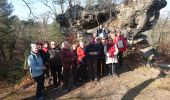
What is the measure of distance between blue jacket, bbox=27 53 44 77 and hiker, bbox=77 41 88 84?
6.95 feet

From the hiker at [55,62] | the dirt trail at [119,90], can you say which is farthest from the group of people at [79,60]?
the dirt trail at [119,90]

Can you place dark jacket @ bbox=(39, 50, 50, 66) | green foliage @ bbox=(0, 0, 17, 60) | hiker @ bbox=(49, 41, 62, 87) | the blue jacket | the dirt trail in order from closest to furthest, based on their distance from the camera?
the blue jacket
dark jacket @ bbox=(39, 50, 50, 66)
the dirt trail
hiker @ bbox=(49, 41, 62, 87)
green foliage @ bbox=(0, 0, 17, 60)

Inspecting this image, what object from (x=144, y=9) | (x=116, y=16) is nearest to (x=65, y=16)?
(x=116, y=16)

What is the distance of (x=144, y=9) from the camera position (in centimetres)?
1912

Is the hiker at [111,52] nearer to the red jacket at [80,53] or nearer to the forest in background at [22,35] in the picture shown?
the red jacket at [80,53]

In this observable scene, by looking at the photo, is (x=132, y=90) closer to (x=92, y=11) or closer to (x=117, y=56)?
(x=117, y=56)

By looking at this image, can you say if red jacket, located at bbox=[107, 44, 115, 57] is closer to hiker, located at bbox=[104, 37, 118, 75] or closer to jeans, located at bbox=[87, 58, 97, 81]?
hiker, located at bbox=[104, 37, 118, 75]

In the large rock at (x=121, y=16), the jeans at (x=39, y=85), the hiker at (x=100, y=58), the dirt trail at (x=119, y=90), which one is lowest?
the dirt trail at (x=119, y=90)

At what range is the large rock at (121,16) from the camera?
63.3 ft

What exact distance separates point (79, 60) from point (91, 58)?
49 centimetres

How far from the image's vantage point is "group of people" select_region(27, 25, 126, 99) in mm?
12094

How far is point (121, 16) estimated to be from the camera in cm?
1989

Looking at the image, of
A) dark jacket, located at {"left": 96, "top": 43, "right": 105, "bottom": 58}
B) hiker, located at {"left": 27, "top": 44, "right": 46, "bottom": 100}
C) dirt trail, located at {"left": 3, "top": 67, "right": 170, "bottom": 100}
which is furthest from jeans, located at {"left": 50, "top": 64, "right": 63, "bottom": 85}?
dark jacket, located at {"left": 96, "top": 43, "right": 105, "bottom": 58}

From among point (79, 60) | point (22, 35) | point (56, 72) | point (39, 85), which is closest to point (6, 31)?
point (22, 35)
